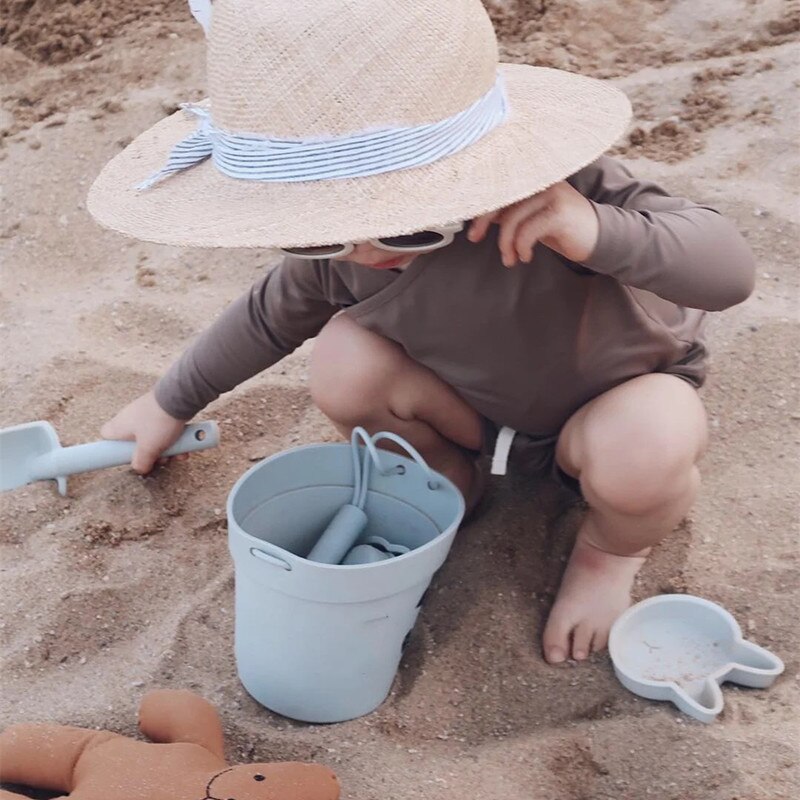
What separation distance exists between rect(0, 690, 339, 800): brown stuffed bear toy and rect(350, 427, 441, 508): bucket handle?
0.34 m

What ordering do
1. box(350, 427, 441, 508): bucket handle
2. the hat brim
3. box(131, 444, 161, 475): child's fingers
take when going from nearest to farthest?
the hat brim, box(350, 427, 441, 508): bucket handle, box(131, 444, 161, 475): child's fingers

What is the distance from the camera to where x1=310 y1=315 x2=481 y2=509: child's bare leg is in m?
1.50

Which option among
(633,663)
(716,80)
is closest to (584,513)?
(633,663)

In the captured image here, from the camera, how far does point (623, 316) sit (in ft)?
4.59

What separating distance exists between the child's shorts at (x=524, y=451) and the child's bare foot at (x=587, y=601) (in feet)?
0.33

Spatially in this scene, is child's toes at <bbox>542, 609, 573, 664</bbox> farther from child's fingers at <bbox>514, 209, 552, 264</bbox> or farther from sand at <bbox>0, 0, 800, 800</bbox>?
child's fingers at <bbox>514, 209, 552, 264</bbox>

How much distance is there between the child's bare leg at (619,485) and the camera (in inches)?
52.6

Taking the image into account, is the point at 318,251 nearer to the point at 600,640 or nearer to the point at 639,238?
the point at 639,238

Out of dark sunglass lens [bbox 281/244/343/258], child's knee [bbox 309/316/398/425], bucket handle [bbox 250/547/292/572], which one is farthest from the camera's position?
child's knee [bbox 309/316/398/425]

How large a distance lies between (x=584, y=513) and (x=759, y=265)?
25.9 inches

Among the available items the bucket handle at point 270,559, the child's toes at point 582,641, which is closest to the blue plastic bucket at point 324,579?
the bucket handle at point 270,559

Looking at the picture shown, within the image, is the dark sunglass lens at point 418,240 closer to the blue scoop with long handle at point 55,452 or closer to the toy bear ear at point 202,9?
the toy bear ear at point 202,9

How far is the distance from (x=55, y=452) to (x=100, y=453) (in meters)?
0.07

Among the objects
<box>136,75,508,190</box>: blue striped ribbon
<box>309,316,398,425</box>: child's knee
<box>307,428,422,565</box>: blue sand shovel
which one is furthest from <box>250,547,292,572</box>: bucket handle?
<box>136,75,508,190</box>: blue striped ribbon
